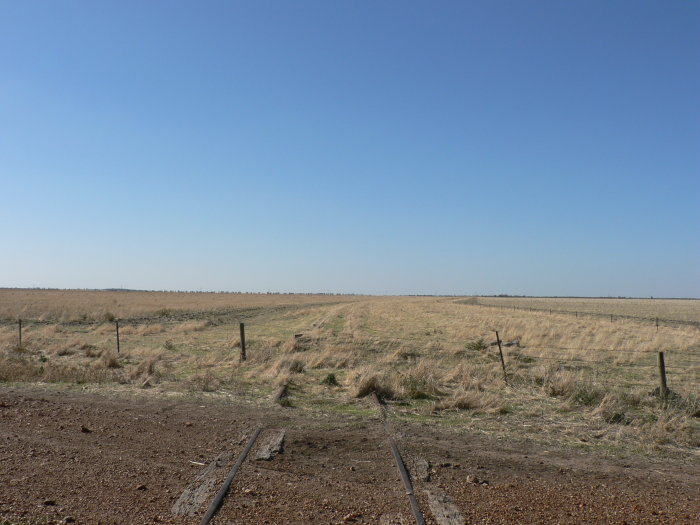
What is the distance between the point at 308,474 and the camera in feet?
23.3

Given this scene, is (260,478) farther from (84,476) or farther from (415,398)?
(415,398)

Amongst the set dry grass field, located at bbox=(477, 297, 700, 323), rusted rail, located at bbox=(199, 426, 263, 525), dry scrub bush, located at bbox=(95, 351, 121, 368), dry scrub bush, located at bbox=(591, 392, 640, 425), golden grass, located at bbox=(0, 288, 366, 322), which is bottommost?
dry grass field, located at bbox=(477, 297, 700, 323)

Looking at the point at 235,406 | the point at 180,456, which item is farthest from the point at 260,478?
the point at 235,406

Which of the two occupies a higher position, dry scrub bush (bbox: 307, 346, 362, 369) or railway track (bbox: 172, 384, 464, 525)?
dry scrub bush (bbox: 307, 346, 362, 369)

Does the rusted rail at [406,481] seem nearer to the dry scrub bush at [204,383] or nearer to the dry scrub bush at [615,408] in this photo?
the dry scrub bush at [615,408]

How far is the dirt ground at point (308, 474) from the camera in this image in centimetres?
581

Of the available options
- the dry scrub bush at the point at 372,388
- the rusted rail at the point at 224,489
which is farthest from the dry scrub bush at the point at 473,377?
the rusted rail at the point at 224,489

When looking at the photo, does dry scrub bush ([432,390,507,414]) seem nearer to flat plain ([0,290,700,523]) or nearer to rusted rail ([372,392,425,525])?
flat plain ([0,290,700,523])

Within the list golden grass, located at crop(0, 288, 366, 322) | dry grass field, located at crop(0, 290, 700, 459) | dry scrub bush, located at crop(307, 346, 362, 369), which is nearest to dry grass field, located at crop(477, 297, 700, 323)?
golden grass, located at crop(0, 288, 366, 322)

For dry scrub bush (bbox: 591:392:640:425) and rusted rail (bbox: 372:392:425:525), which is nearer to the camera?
rusted rail (bbox: 372:392:425:525)

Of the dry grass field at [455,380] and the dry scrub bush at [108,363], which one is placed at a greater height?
the dry scrub bush at [108,363]

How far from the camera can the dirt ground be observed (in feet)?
19.1

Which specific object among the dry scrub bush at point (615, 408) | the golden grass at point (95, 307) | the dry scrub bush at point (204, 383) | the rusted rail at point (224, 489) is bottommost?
the dry scrub bush at point (615, 408)

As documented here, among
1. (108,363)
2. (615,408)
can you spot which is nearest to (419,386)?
(615,408)
